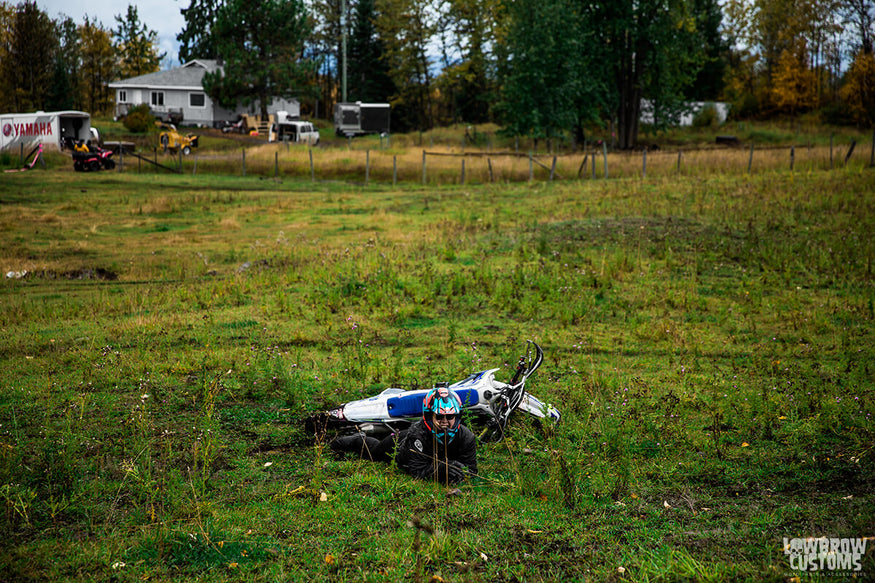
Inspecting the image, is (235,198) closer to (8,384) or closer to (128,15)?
(8,384)

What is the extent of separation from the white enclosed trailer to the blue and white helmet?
45.9m

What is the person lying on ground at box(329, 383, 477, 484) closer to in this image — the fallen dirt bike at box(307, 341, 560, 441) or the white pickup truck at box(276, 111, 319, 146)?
the fallen dirt bike at box(307, 341, 560, 441)

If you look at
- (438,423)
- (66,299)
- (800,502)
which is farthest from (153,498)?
(66,299)

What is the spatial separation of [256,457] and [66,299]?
9237 millimetres

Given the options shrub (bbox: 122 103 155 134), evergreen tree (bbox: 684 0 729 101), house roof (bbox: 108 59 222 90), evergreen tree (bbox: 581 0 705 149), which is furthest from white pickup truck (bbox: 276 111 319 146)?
evergreen tree (bbox: 684 0 729 101)

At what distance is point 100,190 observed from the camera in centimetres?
3244

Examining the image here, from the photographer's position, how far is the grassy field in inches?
231

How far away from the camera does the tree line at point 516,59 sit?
4828cm

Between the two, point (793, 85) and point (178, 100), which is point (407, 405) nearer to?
point (793, 85)

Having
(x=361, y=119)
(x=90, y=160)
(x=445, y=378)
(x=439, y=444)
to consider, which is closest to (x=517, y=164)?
(x=90, y=160)

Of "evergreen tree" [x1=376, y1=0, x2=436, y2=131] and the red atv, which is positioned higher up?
"evergreen tree" [x1=376, y1=0, x2=436, y2=131]

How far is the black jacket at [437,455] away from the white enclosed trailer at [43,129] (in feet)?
150

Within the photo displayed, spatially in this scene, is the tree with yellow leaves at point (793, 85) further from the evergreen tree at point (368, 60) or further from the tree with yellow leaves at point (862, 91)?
the evergreen tree at point (368, 60)

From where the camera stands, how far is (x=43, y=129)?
4628 cm
